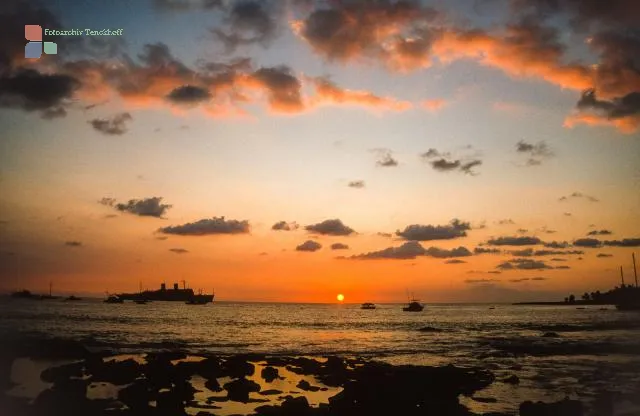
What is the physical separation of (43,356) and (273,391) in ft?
59.0

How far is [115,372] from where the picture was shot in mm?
22844

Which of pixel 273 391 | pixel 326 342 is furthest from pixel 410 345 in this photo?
pixel 273 391

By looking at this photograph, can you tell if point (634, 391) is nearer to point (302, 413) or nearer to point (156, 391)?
point (302, 413)

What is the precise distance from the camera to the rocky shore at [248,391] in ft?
54.2

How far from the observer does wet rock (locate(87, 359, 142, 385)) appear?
2184 centimetres

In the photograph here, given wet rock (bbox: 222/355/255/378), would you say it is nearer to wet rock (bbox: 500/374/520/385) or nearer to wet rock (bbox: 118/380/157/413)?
wet rock (bbox: 118/380/157/413)

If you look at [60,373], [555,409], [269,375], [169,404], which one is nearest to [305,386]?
[269,375]

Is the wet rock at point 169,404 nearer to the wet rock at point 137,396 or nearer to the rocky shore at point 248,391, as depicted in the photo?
the rocky shore at point 248,391

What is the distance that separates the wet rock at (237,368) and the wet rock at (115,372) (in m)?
4.45

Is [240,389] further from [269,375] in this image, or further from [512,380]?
[512,380]

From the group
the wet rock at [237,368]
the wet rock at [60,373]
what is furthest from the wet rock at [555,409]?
the wet rock at [60,373]

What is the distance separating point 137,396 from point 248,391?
178 inches

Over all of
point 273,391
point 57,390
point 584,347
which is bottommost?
point 584,347

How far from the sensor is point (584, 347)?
42.2 m
